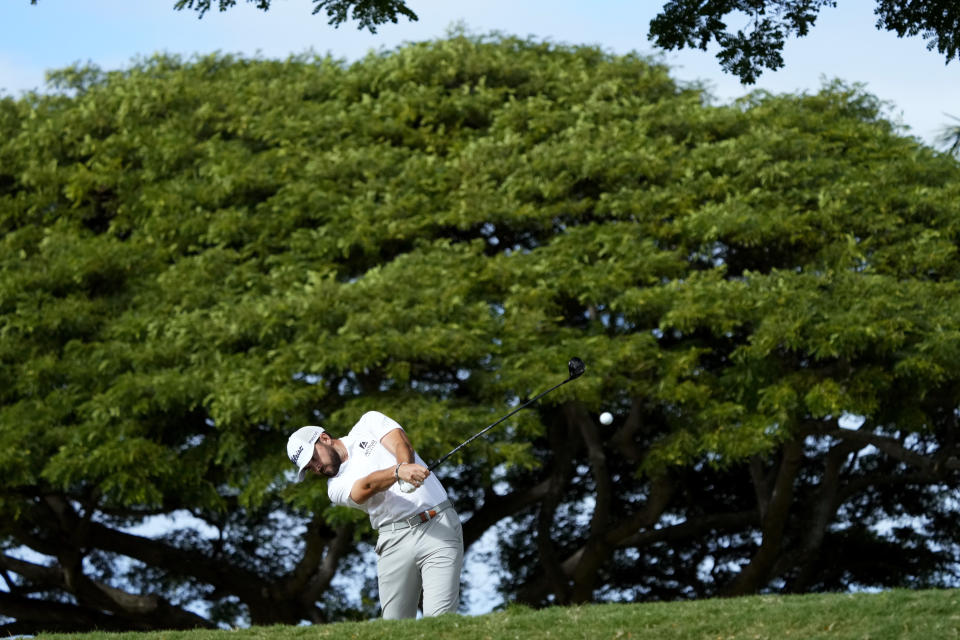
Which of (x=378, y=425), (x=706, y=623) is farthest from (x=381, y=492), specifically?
(x=706, y=623)

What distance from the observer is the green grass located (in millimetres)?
7418

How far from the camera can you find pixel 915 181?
54.2ft

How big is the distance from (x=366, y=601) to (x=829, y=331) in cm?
875

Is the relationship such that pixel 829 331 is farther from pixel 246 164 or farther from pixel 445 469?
pixel 246 164

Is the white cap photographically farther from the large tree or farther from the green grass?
the large tree

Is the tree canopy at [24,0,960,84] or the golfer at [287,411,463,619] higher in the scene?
the tree canopy at [24,0,960,84]

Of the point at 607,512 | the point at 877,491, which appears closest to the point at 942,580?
the point at 877,491

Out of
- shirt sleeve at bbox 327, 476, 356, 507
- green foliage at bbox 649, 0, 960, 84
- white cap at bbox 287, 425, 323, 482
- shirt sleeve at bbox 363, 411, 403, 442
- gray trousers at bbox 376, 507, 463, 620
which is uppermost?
green foliage at bbox 649, 0, 960, 84

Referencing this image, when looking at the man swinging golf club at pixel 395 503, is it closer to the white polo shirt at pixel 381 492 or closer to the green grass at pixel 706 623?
the white polo shirt at pixel 381 492

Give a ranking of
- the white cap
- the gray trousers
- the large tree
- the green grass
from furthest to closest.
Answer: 1. the large tree
2. the gray trousers
3. the white cap
4. the green grass

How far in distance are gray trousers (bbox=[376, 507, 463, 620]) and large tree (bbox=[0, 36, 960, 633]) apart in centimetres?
482

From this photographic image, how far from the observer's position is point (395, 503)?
815cm

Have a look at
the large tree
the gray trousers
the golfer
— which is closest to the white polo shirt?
the golfer

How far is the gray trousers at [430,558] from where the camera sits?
26.8ft
